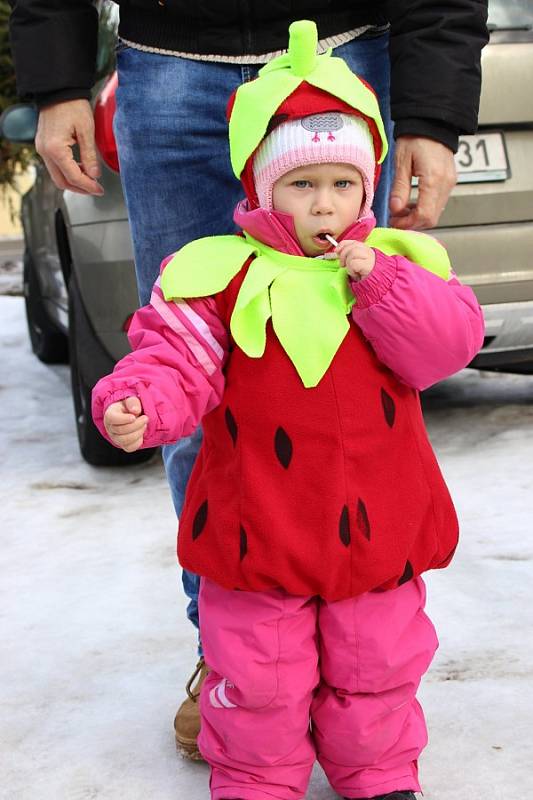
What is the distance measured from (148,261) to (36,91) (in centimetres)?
40

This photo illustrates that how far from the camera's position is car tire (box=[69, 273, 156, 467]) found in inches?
163

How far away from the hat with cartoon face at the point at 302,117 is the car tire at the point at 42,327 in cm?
449

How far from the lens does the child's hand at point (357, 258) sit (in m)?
1.79

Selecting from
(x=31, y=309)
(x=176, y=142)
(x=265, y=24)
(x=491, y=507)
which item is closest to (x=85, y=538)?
(x=491, y=507)

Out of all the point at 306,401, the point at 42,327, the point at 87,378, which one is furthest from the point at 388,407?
the point at 42,327

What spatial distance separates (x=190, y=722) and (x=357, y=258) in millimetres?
1036

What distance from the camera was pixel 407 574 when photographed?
193cm

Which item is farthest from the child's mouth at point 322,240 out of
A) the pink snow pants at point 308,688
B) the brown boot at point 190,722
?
the brown boot at point 190,722

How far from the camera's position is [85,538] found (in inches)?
143

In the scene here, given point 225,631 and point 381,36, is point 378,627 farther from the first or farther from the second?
point 381,36

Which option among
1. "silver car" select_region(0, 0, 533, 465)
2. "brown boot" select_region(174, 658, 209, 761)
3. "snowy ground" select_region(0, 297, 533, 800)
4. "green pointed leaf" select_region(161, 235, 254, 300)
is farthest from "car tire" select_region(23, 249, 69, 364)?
"green pointed leaf" select_region(161, 235, 254, 300)

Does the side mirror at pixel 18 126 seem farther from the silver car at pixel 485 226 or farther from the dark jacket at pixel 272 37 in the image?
the dark jacket at pixel 272 37

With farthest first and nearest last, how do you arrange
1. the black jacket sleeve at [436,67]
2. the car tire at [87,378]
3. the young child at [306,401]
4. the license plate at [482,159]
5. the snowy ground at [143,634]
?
the car tire at [87,378] < the license plate at [482,159] < the snowy ground at [143,634] < the black jacket sleeve at [436,67] < the young child at [306,401]

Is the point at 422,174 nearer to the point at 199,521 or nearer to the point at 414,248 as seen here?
the point at 414,248
